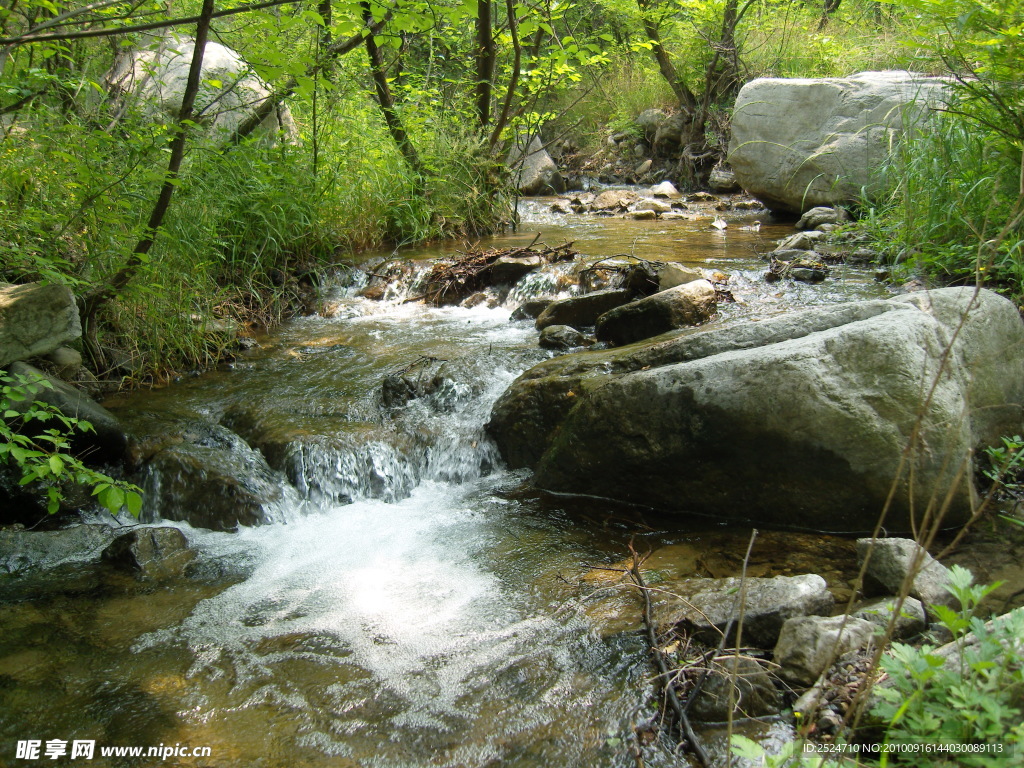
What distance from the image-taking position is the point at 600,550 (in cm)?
311

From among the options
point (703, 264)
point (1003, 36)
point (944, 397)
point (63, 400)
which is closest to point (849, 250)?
point (703, 264)

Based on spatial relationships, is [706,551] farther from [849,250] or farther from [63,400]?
[849,250]

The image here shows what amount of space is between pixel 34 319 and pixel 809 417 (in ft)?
13.2

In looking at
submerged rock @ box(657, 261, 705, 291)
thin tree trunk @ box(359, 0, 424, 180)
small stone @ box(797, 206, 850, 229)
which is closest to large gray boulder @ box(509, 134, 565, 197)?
thin tree trunk @ box(359, 0, 424, 180)

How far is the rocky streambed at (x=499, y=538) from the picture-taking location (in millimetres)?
2158

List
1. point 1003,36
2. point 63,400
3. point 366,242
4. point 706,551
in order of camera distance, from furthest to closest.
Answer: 1. point 366,242
2. point 63,400
3. point 1003,36
4. point 706,551

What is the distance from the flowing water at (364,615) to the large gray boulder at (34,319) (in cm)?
73

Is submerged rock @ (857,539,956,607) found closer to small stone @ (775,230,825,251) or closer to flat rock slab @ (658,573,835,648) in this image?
flat rock slab @ (658,573,835,648)

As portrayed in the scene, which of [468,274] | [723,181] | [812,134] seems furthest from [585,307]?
[723,181]

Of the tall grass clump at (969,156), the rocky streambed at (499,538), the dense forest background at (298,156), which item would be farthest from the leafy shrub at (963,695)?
the tall grass clump at (969,156)

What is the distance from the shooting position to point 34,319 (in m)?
3.75

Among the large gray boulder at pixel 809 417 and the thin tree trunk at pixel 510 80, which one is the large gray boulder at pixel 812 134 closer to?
the thin tree trunk at pixel 510 80

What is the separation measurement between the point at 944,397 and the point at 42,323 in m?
4.55

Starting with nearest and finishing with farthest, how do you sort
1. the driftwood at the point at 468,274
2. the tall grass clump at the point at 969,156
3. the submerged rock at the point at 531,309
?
the tall grass clump at the point at 969,156 < the submerged rock at the point at 531,309 < the driftwood at the point at 468,274
